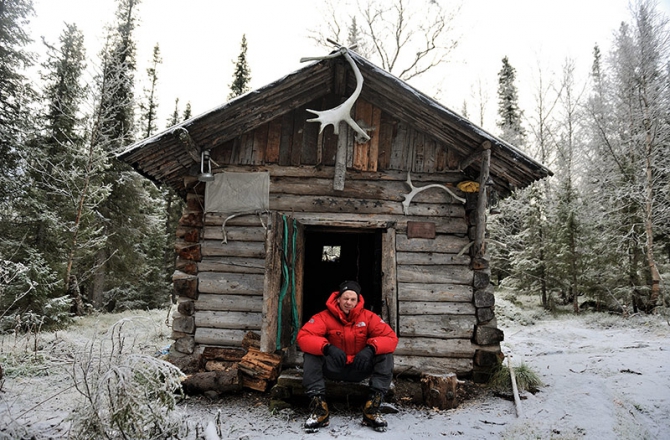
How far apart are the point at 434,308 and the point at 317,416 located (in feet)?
7.82

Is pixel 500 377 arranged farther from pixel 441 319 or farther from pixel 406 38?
pixel 406 38

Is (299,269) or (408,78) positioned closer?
(299,269)

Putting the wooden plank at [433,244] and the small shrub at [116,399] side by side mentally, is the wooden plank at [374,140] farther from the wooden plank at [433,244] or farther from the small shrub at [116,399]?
the small shrub at [116,399]

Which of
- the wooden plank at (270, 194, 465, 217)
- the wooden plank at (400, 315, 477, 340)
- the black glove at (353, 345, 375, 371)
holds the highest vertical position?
the wooden plank at (270, 194, 465, 217)

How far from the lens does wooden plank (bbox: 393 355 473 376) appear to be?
17.5ft

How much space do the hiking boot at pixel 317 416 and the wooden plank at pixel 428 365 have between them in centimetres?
152

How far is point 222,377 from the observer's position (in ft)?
16.0

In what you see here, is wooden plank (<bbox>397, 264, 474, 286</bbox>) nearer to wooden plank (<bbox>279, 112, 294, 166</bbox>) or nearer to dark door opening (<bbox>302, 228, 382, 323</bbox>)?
wooden plank (<bbox>279, 112, 294, 166</bbox>)

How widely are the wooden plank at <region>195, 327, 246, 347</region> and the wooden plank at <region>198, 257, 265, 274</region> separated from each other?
0.91 metres

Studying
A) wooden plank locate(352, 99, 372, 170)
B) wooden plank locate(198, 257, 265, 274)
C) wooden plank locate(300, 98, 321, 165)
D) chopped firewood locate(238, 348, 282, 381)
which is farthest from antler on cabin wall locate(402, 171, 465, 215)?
chopped firewood locate(238, 348, 282, 381)

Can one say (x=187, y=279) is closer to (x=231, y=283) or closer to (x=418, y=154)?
(x=231, y=283)

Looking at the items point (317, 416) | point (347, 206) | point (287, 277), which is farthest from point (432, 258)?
point (317, 416)

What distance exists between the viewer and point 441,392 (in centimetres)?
469

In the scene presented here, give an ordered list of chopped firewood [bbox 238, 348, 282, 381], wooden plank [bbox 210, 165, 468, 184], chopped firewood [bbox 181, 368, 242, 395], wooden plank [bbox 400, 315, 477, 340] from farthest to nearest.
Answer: wooden plank [bbox 210, 165, 468, 184] → wooden plank [bbox 400, 315, 477, 340] → chopped firewood [bbox 181, 368, 242, 395] → chopped firewood [bbox 238, 348, 282, 381]
